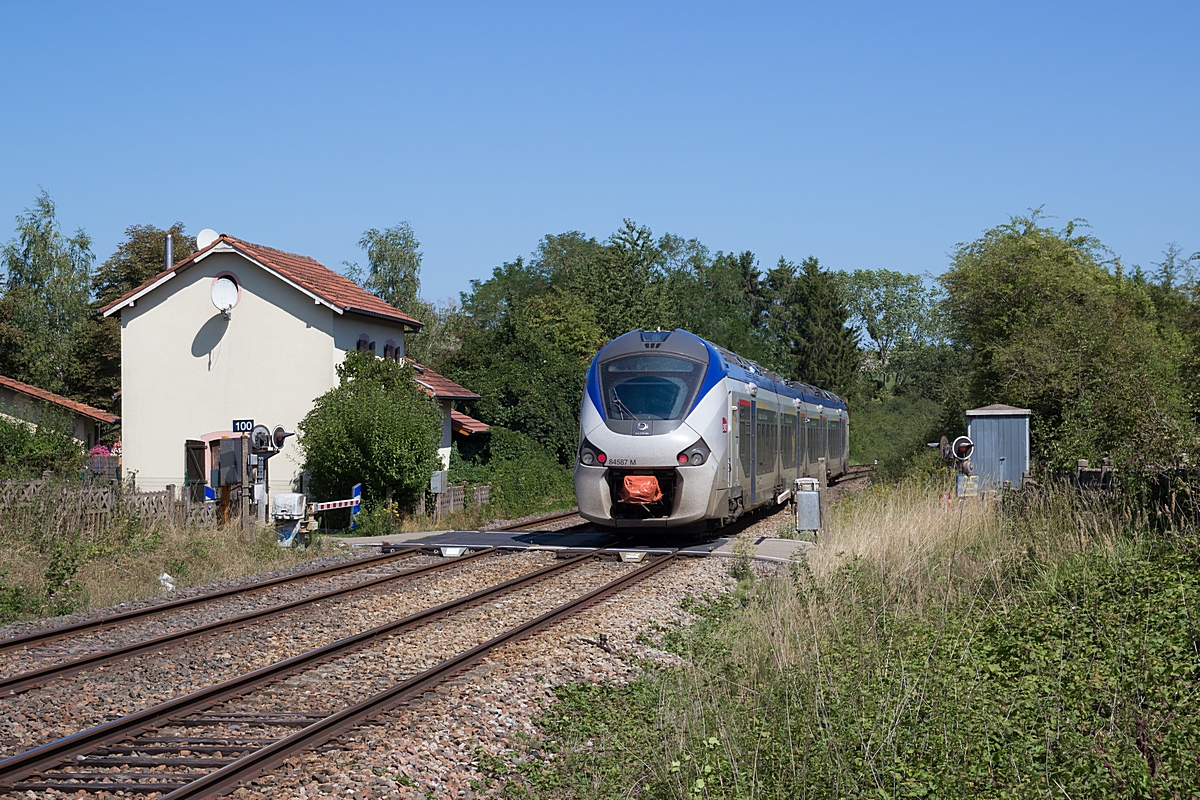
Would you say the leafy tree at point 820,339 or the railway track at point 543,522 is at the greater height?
the leafy tree at point 820,339

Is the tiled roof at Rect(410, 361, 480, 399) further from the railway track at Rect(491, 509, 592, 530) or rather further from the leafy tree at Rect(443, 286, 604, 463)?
the railway track at Rect(491, 509, 592, 530)

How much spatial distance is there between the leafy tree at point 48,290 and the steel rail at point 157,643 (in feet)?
137

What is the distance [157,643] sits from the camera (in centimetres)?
968

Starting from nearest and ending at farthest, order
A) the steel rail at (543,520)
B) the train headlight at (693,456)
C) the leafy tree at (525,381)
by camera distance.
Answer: the train headlight at (693,456) → the steel rail at (543,520) → the leafy tree at (525,381)

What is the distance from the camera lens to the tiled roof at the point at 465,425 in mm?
34219

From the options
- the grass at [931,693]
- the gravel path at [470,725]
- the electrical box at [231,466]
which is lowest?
the gravel path at [470,725]

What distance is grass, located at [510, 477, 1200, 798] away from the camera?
5141mm

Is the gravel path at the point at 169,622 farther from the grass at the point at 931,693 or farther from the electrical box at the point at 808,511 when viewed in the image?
the electrical box at the point at 808,511

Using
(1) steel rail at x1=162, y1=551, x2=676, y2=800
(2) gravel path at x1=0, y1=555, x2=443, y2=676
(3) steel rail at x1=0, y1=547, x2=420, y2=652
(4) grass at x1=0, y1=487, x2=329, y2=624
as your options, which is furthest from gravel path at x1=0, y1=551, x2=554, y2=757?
(4) grass at x1=0, y1=487, x2=329, y2=624

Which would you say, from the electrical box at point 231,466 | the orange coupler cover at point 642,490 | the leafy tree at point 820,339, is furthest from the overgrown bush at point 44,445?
the leafy tree at point 820,339

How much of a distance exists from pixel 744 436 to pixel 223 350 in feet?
55.1

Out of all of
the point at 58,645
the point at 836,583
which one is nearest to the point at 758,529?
the point at 836,583

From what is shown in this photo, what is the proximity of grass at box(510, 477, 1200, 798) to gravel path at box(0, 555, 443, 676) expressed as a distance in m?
4.68

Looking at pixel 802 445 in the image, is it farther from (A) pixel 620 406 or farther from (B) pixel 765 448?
(A) pixel 620 406
